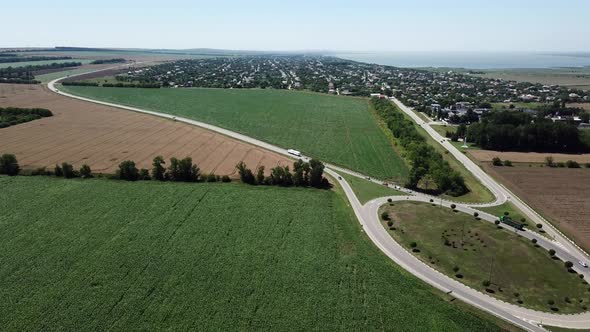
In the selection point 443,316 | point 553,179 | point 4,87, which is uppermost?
point 4,87

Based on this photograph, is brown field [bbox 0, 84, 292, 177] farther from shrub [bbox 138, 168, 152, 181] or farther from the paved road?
the paved road

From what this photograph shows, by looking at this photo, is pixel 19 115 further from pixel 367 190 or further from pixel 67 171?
pixel 367 190

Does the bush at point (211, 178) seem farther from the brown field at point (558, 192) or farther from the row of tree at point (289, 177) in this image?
the brown field at point (558, 192)

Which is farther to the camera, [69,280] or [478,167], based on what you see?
[478,167]

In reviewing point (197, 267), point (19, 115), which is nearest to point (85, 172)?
point (197, 267)

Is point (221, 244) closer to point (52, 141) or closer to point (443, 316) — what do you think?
point (443, 316)

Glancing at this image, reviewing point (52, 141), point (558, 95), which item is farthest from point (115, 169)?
point (558, 95)
